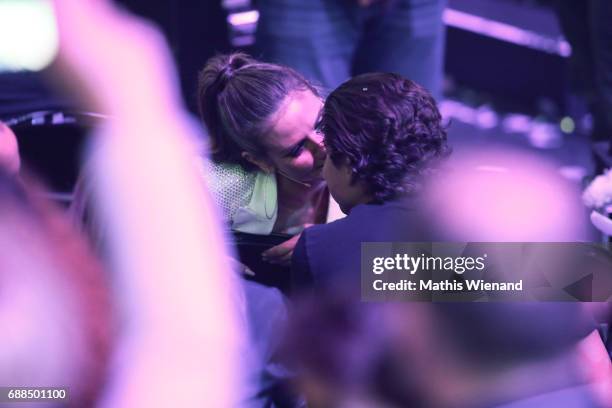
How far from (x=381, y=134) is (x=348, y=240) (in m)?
0.20

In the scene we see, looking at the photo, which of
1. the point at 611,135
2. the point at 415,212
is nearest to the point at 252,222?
the point at 415,212

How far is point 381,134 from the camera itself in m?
1.43

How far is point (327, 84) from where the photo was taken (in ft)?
6.64

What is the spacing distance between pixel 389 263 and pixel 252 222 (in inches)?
13.9

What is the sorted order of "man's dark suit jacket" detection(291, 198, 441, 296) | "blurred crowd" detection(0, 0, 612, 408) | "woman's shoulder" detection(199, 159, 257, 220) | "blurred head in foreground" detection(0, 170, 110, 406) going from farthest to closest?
"woman's shoulder" detection(199, 159, 257, 220) < "man's dark suit jacket" detection(291, 198, 441, 296) < "blurred crowd" detection(0, 0, 612, 408) < "blurred head in foreground" detection(0, 170, 110, 406)

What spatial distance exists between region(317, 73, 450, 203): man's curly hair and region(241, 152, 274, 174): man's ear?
0.23 metres

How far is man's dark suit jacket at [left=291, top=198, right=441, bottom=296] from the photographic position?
1355 millimetres

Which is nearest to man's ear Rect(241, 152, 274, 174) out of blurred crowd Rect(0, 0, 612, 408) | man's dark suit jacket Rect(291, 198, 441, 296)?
blurred crowd Rect(0, 0, 612, 408)

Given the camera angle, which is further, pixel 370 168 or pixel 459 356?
pixel 370 168

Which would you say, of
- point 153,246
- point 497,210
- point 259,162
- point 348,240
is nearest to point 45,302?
point 153,246

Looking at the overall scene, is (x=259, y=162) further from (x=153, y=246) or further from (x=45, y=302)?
(x=45, y=302)

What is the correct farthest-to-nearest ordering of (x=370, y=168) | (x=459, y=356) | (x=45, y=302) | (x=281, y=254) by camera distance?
(x=281, y=254)
(x=370, y=168)
(x=459, y=356)
(x=45, y=302)

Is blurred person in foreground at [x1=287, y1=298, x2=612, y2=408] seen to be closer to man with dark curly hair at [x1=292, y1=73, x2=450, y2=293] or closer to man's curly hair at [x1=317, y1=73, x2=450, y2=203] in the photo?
man with dark curly hair at [x1=292, y1=73, x2=450, y2=293]

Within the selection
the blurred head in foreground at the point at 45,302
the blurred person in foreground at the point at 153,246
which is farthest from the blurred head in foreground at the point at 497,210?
the blurred head in foreground at the point at 45,302
